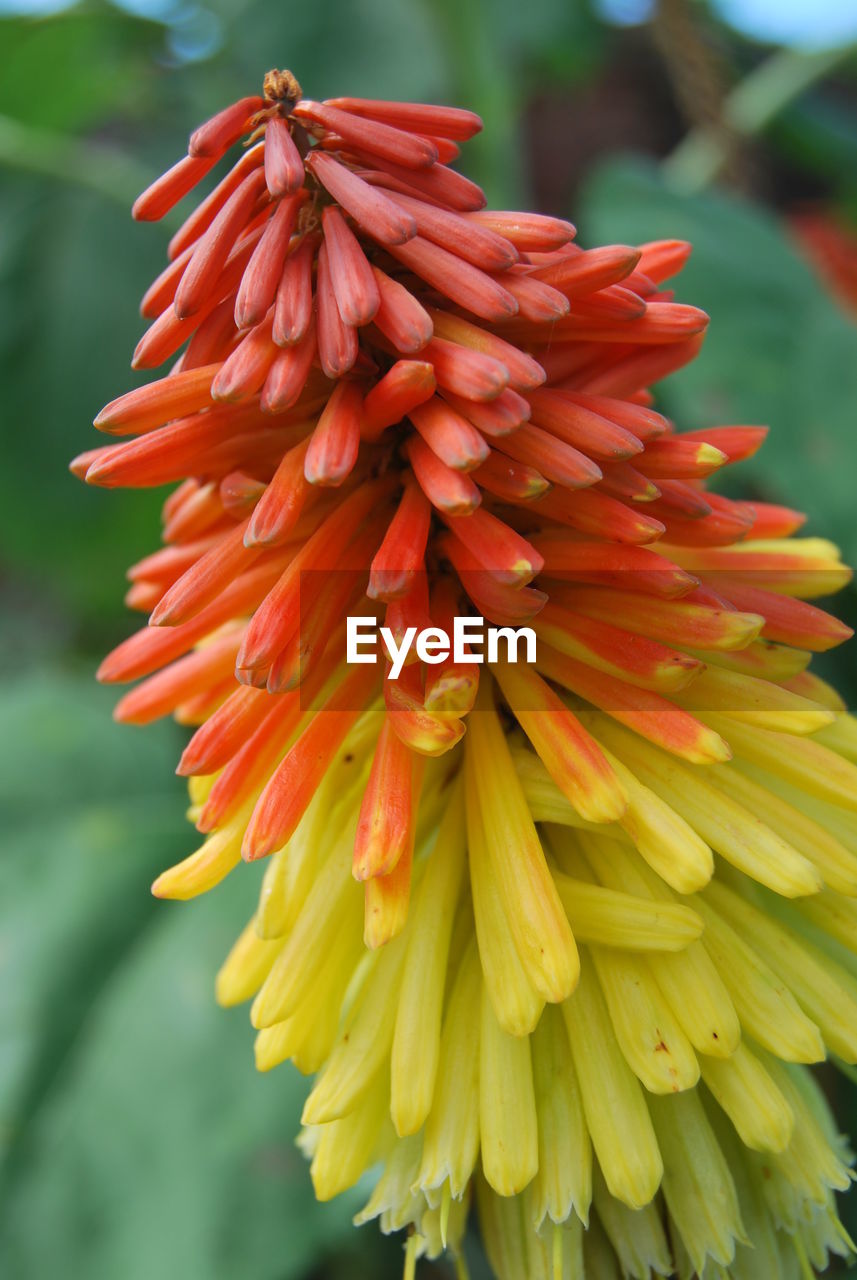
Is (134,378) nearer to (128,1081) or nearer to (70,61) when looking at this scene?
(70,61)

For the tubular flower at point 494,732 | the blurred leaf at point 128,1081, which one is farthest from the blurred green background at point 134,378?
the tubular flower at point 494,732

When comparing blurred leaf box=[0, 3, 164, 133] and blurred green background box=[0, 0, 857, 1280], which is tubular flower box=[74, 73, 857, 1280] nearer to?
blurred green background box=[0, 0, 857, 1280]

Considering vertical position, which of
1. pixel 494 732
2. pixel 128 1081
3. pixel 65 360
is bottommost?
pixel 128 1081

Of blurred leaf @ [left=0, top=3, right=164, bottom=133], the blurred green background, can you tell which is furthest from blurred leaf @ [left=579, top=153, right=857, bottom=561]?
blurred leaf @ [left=0, top=3, right=164, bottom=133]

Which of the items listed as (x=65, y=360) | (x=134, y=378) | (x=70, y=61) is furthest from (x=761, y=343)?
(x=70, y=61)

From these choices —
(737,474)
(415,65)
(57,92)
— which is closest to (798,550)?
(737,474)

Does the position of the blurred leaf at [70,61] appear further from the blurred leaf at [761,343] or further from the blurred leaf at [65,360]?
the blurred leaf at [761,343]
